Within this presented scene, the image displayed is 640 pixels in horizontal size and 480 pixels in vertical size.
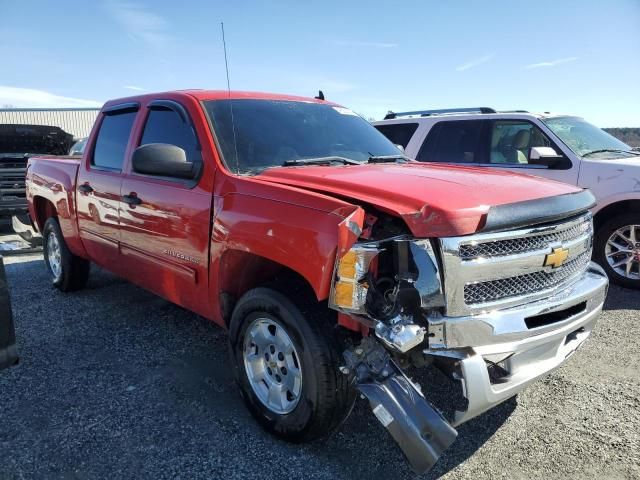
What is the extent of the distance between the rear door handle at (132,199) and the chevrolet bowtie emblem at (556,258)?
276 centimetres

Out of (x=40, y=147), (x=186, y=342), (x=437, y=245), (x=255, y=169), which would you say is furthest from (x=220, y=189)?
(x=40, y=147)

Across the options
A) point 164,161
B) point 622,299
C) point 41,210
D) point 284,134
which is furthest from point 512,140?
point 41,210

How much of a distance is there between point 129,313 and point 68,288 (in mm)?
1116

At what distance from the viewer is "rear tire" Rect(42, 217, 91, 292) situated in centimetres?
544

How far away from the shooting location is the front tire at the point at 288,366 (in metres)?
2.54

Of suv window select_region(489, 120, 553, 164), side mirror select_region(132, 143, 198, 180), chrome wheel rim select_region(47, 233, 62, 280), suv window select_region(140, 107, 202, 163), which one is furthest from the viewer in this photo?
suv window select_region(489, 120, 553, 164)

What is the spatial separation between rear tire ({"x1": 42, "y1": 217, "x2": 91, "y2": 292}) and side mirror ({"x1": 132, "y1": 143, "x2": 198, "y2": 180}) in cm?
272

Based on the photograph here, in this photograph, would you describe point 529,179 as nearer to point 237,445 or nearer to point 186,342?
point 237,445

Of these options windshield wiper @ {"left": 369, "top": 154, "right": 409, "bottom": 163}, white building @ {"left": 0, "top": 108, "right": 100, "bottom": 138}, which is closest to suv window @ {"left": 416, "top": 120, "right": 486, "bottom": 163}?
windshield wiper @ {"left": 369, "top": 154, "right": 409, "bottom": 163}

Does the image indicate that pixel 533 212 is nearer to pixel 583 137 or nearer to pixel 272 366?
pixel 272 366

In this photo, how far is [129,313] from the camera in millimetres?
4953

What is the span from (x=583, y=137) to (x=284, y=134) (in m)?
4.65

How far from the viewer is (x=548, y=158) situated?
5945 mm

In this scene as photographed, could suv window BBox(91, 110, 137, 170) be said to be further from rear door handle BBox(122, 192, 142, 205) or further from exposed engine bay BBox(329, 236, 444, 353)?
exposed engine bay BBox(329, 236, 444, 353)
